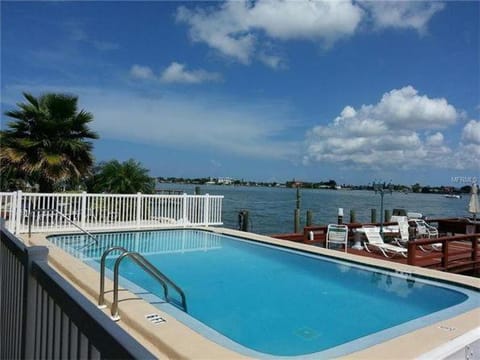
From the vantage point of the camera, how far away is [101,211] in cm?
1156

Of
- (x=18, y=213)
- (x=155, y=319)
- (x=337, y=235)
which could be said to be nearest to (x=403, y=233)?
(x=337, y=235)

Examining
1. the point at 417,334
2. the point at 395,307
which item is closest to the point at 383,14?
the point at 395,307

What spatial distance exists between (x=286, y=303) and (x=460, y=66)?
929cm

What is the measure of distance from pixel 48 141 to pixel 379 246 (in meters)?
10.4

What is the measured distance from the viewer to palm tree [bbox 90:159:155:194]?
15.8m

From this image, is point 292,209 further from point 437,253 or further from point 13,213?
point 13,213

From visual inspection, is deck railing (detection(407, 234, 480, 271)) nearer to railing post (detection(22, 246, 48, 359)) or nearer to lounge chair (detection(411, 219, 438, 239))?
lounge chair (detection(411, 219, 438, 239))

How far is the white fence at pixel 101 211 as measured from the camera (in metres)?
10.1

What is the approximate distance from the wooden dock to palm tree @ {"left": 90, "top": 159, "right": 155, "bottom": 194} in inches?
288

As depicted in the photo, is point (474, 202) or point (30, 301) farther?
point (474, 202)

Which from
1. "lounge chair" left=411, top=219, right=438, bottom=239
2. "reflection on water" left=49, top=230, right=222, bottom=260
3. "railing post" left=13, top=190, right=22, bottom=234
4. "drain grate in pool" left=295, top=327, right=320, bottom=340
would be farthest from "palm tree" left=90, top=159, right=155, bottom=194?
"drain grate in pool" left=295, top=327, right=320, bottom=340

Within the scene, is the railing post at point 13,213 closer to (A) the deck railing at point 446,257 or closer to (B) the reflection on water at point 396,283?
(B) the reflection on water at point 396,283

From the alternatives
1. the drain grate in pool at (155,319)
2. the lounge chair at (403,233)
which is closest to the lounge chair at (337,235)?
the lounge chair at (403,233)

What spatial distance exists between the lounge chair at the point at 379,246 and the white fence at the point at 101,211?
490cm
